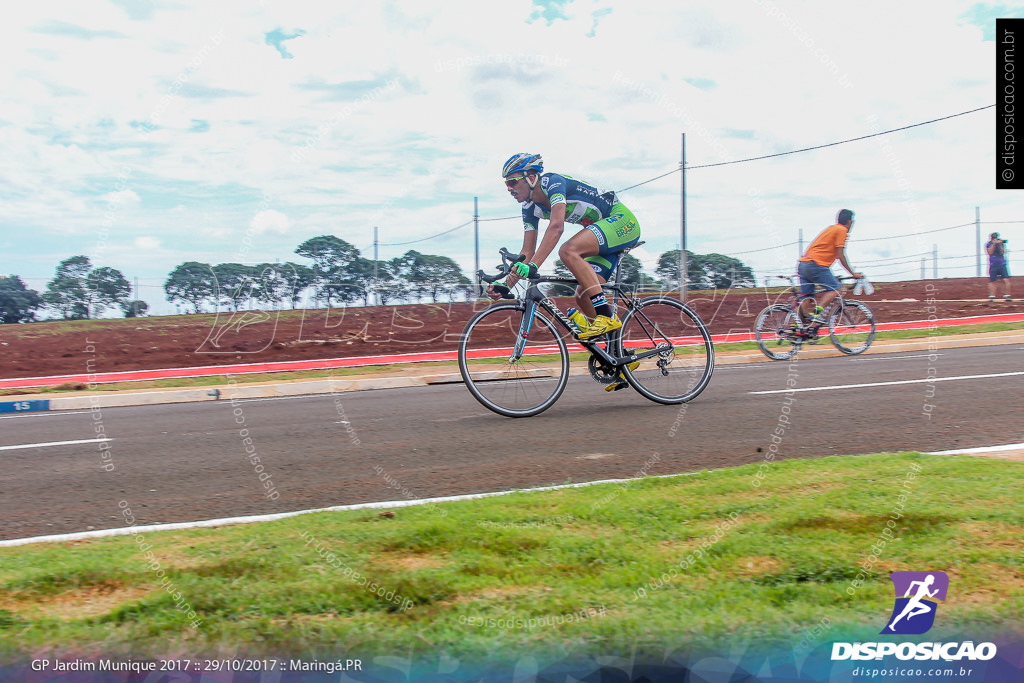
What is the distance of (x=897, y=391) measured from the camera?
7.41 metres

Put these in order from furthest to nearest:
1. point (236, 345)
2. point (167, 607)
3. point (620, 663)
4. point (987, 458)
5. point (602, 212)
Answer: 1. point (236, 345)
2. point (602, 212)
3. point (987, 458)
4. point (167, 607)
5. point (620, 663)

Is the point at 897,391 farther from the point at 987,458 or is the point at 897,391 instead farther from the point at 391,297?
the point at 391,297

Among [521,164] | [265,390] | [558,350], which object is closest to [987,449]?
[558,350]

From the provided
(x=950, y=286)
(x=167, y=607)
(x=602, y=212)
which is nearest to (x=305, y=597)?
(x=167, y=607)

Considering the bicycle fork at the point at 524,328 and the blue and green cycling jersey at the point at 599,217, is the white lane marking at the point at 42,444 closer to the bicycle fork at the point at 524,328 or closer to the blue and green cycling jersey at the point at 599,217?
the bicycle fork at the point at 524,328

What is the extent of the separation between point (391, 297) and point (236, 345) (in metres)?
4.49

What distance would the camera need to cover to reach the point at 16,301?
24.9 metres

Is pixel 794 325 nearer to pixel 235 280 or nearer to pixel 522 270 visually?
pixel 522 270

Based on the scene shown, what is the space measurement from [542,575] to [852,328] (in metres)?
11.7

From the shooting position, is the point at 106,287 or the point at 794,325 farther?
the point at 106,287

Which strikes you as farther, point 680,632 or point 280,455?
point 280,455

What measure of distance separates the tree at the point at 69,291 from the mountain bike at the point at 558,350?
1887 cm

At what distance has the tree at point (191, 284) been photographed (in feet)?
67.6

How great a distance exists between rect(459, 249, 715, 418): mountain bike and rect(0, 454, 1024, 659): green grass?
3.21 m
